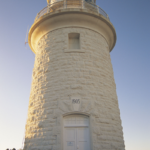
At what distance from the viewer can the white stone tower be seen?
7.07m

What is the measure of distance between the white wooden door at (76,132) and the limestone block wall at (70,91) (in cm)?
27

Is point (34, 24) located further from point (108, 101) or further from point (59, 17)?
point (108, 101)

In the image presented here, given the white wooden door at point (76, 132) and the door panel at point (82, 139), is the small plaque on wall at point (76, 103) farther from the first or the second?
the door panel at point (82, 139)

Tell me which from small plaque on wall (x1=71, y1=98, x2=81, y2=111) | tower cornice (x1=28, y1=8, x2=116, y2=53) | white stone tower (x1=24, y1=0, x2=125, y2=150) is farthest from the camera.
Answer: tower cornice (x1=28, y1=8, x2=116, y2=53)

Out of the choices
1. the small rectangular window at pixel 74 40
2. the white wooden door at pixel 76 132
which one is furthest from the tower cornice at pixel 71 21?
the white wooden door at pixel 76 132

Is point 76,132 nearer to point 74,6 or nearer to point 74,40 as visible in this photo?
point 74,40

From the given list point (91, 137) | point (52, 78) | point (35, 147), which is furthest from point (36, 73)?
point (91, 137)

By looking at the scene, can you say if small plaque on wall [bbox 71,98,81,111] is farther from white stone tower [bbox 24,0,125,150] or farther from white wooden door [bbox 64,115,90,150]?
white wooden door [bbox 64,115,90,150]

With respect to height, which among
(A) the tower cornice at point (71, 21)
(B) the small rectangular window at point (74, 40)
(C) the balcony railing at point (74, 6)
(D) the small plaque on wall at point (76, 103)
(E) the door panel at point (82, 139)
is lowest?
(E) the door panel at point (82, 139)

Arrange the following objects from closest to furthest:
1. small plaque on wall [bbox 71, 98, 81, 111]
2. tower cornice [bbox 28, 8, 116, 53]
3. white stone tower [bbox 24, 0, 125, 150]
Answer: white stone tower [bbox 24, 0, 125, 150], small plaque on wall [bbox 71, 98, 81, 111], tower cornice [bbox 28, 8, 116, 53]

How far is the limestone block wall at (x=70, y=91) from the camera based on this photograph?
7133 millimetres

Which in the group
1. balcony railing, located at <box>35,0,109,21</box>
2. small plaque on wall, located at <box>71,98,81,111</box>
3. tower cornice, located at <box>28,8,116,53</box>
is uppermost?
balcony railing, located at <box>35,0,109,21</box>

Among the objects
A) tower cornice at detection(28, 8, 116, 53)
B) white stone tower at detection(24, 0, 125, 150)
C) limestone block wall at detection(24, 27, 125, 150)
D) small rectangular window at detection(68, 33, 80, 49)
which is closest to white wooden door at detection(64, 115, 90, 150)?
white stone tower at detection(24, 0, 125, 150)

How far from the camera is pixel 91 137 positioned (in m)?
6.92
